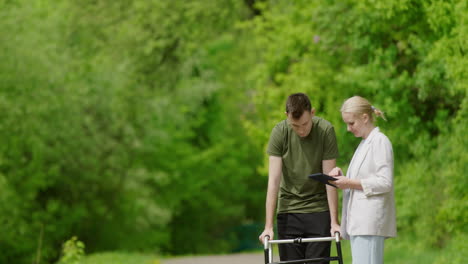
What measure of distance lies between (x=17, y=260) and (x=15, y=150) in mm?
3830

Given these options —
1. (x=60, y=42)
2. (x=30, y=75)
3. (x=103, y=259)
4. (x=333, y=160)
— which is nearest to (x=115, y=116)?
(x=60, y=42)

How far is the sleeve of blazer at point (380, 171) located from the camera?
582 centimetres

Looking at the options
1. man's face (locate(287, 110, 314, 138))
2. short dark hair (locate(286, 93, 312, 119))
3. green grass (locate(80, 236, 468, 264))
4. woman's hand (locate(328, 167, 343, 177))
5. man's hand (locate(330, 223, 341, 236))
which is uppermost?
short dark hair (locate(286, 93, 312, 119))

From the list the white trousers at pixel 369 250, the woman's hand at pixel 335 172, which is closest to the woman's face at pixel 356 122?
the woman's hand at pixel 335 172

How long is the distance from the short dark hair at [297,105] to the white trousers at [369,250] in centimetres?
102

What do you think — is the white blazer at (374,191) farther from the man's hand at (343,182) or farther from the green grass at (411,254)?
the green grass at (411,254)

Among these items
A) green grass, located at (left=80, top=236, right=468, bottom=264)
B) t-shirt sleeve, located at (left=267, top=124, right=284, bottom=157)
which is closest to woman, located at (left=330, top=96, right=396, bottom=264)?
t-shirt sleeve, located at (left=267, top=124, right=284, bottom=157)

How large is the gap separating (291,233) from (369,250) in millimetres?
1019

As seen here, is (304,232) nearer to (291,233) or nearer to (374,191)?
(291,233)

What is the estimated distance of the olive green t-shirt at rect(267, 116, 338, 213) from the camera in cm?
662

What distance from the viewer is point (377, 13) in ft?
51.1

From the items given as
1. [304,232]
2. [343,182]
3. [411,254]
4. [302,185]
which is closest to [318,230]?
[304,232]

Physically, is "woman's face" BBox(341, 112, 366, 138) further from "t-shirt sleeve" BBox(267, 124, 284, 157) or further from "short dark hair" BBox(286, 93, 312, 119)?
"t-shirt sleeve" BBox(267, 124, 284, 157)

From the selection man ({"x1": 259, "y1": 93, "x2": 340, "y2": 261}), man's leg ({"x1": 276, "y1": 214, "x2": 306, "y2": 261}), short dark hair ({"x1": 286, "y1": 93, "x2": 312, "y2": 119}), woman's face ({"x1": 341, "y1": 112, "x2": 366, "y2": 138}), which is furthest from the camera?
man's leg ({"x1": 276, "y1": 214, "x2": 306, "y2": 261})
